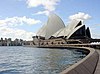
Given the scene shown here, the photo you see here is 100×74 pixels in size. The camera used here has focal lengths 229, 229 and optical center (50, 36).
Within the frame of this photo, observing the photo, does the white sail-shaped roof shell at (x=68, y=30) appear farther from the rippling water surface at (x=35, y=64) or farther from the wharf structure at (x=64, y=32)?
the rippling water surface at (x=35, y=64)

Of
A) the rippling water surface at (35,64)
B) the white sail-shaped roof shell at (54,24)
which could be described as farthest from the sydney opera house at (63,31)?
the rippling water surface at (35,64)

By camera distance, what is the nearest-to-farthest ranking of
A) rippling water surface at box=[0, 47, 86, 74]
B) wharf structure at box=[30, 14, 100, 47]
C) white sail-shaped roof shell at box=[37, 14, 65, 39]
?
rippling water surface at box=[0, 47, 86, 74], wharf structure at box=[30, 14, 100, 47], white sail-shaped roof shell at box=[37, 14, 65, 39]

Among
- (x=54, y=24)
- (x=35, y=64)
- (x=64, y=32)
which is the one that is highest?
(x=54, y=24)

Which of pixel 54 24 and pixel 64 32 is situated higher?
pixel 54 24

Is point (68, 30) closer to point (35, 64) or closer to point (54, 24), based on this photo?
point (54, 24)

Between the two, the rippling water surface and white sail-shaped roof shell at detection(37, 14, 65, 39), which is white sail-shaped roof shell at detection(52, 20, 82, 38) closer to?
white sail-shaped roof shell at detection(37, 14, 65, 39)

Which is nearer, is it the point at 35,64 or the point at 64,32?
the point at 35,64

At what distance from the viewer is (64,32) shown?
119 m

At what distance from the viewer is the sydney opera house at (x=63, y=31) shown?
111750 mm

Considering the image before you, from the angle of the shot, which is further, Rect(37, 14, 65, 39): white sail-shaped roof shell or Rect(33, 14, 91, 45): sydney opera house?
Rect(37, 14, 65, 39): white sail-shaped roof shell

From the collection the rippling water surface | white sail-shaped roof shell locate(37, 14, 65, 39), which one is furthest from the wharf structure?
the rippling water surface

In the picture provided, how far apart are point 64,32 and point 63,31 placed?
95 centimetres

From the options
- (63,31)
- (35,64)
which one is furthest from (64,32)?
(35,64)

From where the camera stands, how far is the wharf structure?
111269 mm
